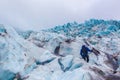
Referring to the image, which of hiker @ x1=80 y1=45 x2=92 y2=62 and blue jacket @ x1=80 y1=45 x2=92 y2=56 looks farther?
blue jacket @ x1=80 y1=45 x2=92 y2=56

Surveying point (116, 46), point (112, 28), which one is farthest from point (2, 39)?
point (112, 28)

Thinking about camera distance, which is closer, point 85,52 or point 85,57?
point 85,57

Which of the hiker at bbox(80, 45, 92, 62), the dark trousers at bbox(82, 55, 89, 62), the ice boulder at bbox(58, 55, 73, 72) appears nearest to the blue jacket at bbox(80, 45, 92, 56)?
the hiker at bbox(80, 45, 92, 62)

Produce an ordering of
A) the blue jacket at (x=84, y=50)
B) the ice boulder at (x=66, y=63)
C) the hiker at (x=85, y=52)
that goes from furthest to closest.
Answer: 1. the blue jacket at (x=84, y=50)
2. the hiker at (x=85, y=52)
3. the ice boulder at (x=66, y=63)

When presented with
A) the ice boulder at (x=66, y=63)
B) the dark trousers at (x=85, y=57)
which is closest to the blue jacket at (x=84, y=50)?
the dark trousers at (x=85, y=57)

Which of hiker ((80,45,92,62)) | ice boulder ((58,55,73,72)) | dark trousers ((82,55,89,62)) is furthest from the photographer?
hiker ((80,45,92,62))

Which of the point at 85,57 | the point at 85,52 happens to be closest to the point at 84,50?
the point at 85,52

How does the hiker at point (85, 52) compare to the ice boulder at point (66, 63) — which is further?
the hiker at point (85, 52)

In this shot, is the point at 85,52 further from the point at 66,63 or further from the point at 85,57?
the point at 66,63

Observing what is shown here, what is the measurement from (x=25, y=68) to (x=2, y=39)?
601cm

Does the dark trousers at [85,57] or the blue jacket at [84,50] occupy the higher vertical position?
the blue jacket at [84,50]

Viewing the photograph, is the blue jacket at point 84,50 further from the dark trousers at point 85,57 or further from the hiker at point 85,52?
the dark trousers at point 85,57

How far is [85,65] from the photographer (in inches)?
2095

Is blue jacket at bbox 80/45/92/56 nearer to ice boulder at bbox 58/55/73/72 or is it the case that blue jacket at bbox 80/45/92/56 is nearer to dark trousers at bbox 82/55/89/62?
dark trousers at bbox 82/55/89/62
